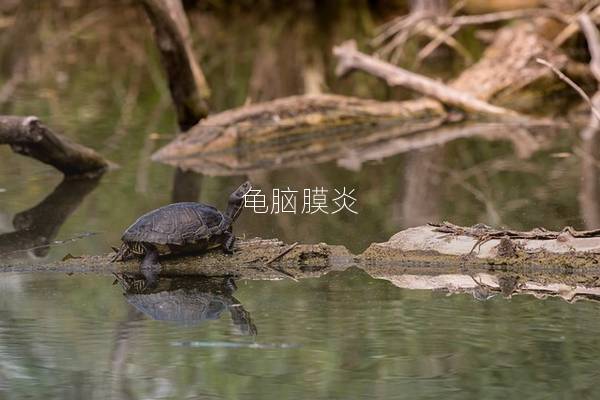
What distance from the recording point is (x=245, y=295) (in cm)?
547

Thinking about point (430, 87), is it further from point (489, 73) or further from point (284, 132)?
point (284, 132)

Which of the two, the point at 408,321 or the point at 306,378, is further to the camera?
the point at 408,321

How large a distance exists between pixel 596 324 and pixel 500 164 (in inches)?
177

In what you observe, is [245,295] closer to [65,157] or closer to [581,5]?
[65,157]

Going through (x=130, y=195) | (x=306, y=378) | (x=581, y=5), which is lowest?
(x=306, y=378)

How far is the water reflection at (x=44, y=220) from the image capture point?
264 inches

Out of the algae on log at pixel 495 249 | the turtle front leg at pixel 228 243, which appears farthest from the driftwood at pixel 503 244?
the turtle front leg at pixel 228 243

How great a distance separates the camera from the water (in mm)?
4230

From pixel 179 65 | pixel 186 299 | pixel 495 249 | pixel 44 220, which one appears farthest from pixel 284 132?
pixel 186 299

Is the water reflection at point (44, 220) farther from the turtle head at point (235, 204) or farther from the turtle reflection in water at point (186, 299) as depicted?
the turtle head at point (235, 204)

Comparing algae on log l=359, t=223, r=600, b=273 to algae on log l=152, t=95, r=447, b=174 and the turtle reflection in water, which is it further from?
algae on log l=152, t=95, r=447, b=174

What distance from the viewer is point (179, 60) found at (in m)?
10.1

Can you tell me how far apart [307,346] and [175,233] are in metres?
1.34

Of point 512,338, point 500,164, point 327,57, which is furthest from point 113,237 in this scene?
point 327,57
